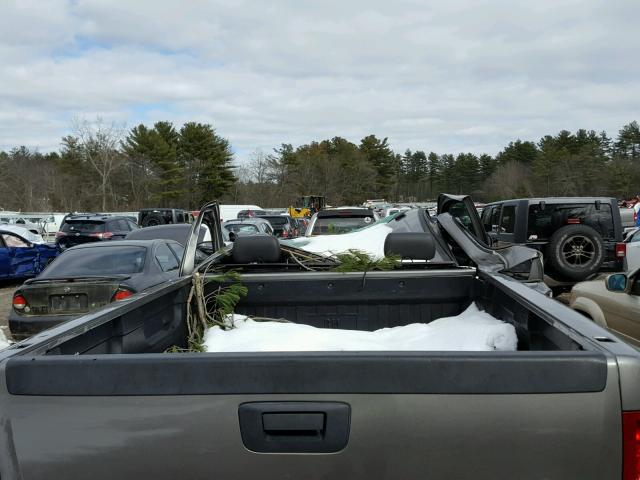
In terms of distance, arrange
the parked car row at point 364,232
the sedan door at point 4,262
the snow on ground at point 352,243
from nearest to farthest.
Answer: the snow on ground at point 352,243, the parked car row at point 364,232, the sedan door at point 4,262

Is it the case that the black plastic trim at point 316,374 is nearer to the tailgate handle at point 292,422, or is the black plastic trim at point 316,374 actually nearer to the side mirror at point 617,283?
the tailgate handle at point 292,422

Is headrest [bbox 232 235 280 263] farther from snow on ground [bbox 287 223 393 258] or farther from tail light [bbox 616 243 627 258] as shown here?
tail light [bbox 616 243 627 258]

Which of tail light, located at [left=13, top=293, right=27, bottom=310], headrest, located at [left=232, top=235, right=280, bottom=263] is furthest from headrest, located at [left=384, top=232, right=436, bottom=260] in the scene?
tail light, located at [left=13, top=293, right=27, bottom=310]

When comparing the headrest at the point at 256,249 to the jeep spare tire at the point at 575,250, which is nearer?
the headrest at the point at 256,249

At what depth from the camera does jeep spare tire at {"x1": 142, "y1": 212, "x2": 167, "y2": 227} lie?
30500 millimetres

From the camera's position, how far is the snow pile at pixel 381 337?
2.92 metres

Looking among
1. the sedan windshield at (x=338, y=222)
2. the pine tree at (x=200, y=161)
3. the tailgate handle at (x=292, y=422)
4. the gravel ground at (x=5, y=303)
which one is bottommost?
the gravel ground at (x=5, y=303)

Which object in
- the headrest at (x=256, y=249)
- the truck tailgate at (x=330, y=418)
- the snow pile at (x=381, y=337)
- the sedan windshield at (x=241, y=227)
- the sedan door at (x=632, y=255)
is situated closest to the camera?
the truck tailgate at (x=330, y=418)

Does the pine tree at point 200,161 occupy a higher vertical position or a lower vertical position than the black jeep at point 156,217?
higher

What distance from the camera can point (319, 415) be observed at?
1621mm

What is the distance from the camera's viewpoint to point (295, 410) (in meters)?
1.63

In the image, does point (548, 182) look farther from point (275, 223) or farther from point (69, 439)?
point (69, 439)

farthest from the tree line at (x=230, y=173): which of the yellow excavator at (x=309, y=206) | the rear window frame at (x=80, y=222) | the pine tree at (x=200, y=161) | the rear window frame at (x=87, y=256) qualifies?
the rear window frame at (x=87, y=256)

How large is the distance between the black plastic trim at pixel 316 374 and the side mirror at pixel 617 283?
12.9 feet
